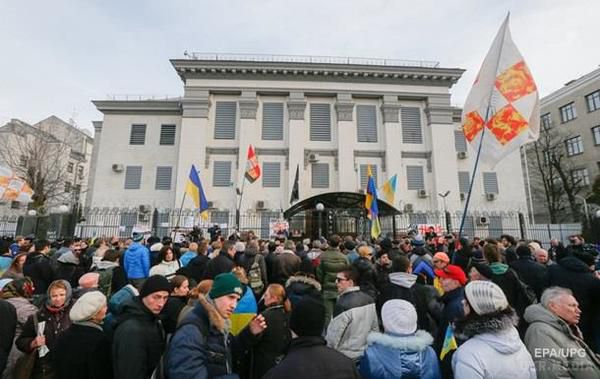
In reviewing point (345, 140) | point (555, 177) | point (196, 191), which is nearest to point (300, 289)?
point (196, 191)

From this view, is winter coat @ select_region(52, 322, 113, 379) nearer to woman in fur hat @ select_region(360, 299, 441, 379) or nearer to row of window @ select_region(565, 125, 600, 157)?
woman in fur hat @ select_region(360, 299, 441, 379)

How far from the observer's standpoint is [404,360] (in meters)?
2.60

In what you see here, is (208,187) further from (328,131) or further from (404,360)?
(404,360)

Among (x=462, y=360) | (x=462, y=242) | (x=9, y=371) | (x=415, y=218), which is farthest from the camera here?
(x=415, y=218)

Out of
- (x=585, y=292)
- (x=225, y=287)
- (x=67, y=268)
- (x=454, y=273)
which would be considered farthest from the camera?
(x=67, y=268)

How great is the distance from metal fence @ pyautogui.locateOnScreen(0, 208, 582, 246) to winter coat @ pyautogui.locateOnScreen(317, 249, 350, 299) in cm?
1480

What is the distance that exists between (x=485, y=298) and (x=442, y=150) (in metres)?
26.8

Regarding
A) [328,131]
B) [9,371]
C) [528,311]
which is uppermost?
[328,131]

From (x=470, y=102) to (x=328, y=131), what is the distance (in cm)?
2018

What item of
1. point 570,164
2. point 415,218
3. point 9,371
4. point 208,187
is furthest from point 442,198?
point 9,371

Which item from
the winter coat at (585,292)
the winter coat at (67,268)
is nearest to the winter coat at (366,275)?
the winter coat at (585,292)

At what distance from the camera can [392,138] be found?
26.7 m

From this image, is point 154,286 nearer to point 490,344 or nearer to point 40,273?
point 490,344

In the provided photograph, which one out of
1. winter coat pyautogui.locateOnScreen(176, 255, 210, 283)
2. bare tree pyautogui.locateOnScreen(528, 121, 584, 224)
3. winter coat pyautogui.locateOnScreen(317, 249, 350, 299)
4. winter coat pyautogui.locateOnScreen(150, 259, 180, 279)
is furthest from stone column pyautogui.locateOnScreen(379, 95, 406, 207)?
winter coat pyautogui.locateOnScreen(150, 259, 180, 279)
